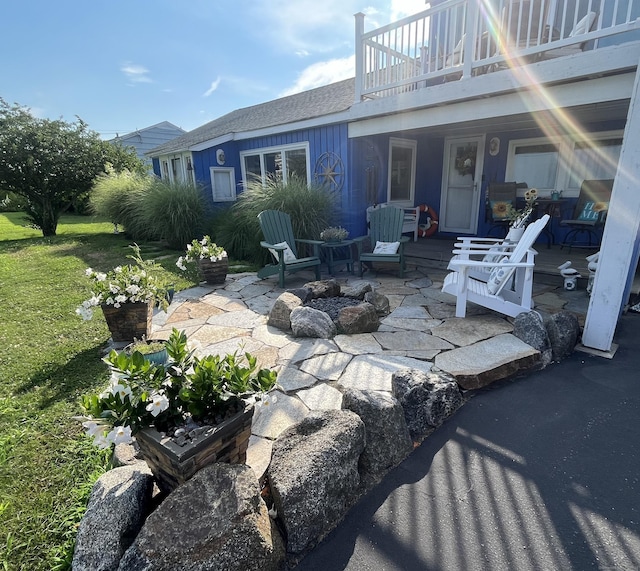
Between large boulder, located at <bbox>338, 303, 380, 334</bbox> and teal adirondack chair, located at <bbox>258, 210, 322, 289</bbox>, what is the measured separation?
5.29 feet

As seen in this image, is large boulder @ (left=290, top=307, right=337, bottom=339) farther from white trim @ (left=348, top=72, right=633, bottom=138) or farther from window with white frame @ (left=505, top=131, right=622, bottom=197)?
window with white frame @ (left=505, top=131, right=622, bottom=197)

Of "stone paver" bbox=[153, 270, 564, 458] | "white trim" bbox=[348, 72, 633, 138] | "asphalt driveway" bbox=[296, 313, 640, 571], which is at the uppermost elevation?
"white trim" bbox=[348, 72, 633, 138]

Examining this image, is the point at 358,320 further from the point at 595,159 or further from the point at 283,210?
the point at 595,159

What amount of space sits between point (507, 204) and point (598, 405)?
4261 millimetres

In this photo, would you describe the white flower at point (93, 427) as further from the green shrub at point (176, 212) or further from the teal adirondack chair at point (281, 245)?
the green shrub at point (176, 212)

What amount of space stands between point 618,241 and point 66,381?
12.7ft

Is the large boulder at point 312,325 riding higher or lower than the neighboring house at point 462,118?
lower

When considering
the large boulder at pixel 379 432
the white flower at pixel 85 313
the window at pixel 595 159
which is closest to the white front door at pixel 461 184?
the window at pixel 595 159

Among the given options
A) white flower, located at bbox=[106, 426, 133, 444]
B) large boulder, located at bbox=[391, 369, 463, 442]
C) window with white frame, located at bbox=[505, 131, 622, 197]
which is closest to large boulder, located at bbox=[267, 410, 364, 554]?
large boulder, located at bbox=[391, 369, 463, 442]

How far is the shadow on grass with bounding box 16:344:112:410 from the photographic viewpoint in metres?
2.20

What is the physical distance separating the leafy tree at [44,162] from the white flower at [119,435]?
10.7 m

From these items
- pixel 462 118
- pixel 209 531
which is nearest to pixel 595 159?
pixel 462 118

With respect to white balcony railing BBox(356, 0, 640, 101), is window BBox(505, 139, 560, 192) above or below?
below

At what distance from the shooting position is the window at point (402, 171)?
20.8 ft
